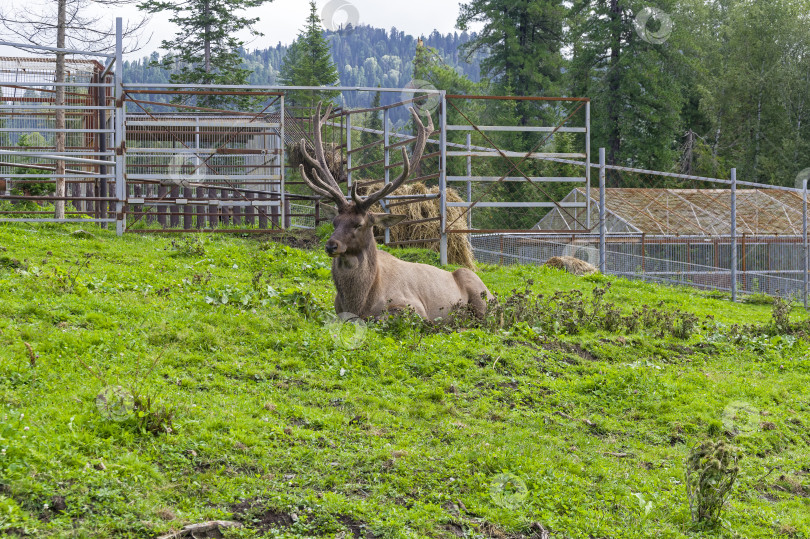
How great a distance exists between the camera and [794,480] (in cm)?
648

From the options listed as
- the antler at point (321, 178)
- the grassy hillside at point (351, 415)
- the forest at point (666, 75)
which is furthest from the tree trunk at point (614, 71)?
the antler at point (321, 178)

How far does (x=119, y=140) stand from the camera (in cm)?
1404

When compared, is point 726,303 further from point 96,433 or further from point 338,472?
point 96,433

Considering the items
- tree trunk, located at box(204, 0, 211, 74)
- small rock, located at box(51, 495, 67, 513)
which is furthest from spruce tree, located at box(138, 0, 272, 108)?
small rock, located at box(51, 495, 67, 513)

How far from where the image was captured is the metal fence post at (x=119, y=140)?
1374 cm

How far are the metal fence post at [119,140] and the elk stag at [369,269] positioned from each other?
16.2 ft

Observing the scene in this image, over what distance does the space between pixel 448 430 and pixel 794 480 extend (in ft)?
9.83

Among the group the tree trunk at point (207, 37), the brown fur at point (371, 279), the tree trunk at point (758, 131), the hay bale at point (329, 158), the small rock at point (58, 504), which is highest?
the tree trunk at point (207, 37)

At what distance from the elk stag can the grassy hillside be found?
51 centimetres

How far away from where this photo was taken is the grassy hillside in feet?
15.8

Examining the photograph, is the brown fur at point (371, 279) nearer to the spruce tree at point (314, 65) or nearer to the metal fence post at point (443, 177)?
the metal fence post at point (443, 177)

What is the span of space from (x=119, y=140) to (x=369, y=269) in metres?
6.96

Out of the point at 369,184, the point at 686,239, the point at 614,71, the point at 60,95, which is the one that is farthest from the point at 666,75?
the point at 60,95

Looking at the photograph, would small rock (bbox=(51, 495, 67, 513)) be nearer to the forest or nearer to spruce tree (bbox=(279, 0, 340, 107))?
the forest
